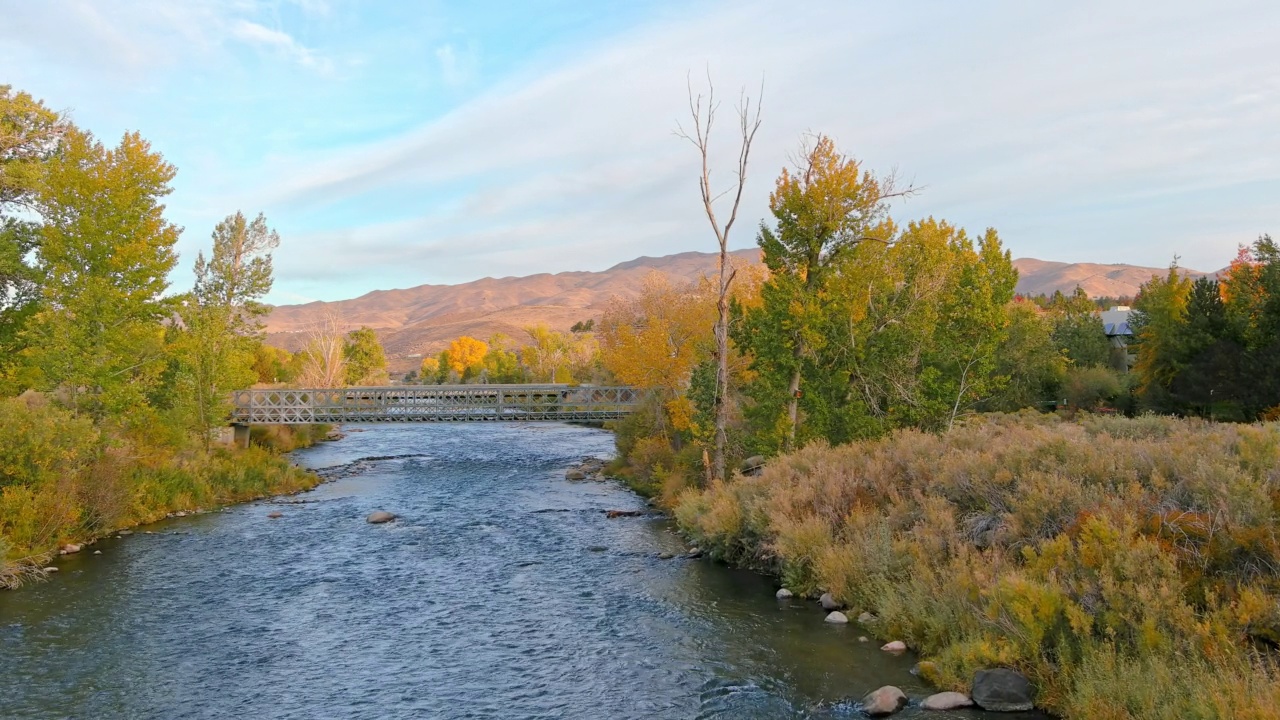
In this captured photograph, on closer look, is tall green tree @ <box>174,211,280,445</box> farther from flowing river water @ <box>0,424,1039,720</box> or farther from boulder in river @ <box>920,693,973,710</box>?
boulder in river @ <box>920,693,973,710</box>

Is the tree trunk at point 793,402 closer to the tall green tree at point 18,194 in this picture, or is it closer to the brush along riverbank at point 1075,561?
the brush along riverbank at point 1075,561

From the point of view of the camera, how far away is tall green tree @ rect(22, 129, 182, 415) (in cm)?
2528

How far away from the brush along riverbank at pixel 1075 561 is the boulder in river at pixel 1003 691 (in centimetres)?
23

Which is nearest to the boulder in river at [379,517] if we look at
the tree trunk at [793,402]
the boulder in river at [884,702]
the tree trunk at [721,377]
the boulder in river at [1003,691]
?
the tree trunk at [721,377]

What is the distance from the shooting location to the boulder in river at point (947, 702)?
10.8 metres

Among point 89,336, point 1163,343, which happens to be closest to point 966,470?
point 89,336

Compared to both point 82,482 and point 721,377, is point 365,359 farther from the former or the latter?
point 721,377

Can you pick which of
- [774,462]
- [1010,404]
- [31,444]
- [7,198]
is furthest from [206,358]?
[1010,404]

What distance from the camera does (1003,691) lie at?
1065 cm

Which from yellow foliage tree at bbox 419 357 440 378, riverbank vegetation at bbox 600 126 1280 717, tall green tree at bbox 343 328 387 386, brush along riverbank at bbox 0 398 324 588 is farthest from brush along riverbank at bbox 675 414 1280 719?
yellow foliage tree at bbox 419 357 440 378

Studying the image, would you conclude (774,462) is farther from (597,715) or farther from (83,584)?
(83,584)

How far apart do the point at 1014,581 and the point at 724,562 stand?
32.6 ft

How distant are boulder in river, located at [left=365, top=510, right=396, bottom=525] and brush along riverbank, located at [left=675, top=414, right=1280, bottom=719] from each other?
13.6 metres

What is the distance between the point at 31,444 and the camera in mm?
19969
